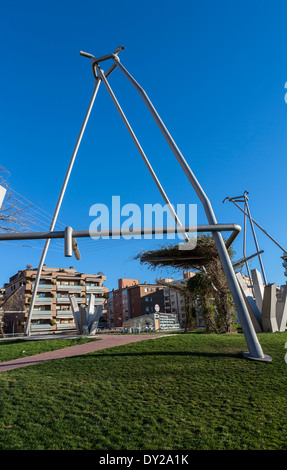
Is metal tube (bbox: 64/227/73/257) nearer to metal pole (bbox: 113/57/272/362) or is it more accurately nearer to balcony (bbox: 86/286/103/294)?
metal pole (bbox: 113/57/272/362)

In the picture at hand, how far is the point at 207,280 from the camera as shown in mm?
17062

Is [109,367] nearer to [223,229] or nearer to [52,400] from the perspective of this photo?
[52,400]

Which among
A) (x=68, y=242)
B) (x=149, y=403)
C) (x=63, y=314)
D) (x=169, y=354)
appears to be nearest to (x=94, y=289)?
(x=63, y=314)

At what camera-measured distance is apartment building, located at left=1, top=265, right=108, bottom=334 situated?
5478cm

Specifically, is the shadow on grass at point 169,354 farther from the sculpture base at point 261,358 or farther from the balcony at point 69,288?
the balcony at point 69,288

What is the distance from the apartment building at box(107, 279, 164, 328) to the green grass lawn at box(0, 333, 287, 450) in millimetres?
73146

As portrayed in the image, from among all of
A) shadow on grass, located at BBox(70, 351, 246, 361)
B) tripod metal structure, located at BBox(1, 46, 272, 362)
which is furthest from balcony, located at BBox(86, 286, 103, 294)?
shadow on grass, located at BBox(70, 351, 246, 361)

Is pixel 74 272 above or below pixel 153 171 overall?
above

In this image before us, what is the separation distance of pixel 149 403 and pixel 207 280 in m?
11.8

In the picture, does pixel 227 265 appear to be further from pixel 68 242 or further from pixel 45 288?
pixel 45 288

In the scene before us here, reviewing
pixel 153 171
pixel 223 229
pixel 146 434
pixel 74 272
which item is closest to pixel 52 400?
pixel 146 434

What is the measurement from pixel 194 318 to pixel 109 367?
1304 centimetres
